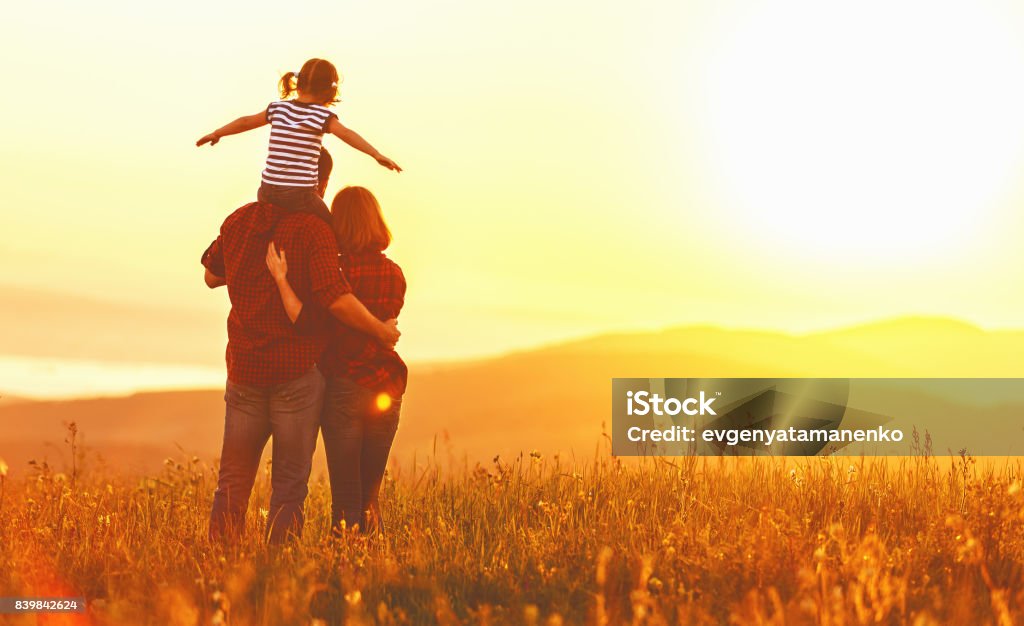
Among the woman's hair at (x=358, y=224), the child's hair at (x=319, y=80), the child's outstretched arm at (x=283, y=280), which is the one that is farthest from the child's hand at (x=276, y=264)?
the child's hair at (x=319, y=80)

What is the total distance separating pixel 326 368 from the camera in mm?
7020

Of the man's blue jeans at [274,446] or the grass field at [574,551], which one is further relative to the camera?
the man's blue jeans at [274,446]

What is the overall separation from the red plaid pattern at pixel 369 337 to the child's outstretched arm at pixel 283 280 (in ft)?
0.31

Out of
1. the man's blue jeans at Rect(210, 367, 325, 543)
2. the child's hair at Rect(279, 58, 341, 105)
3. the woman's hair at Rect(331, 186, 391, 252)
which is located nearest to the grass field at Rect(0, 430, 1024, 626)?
the man's blue jeans at Rect(210, 367, 325, 543)

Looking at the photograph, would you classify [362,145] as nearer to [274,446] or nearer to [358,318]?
[358,318]

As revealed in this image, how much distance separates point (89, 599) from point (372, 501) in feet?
6.17

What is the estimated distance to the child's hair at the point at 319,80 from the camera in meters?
7.12

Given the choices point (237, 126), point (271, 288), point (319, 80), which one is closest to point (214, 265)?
point (271, 288)

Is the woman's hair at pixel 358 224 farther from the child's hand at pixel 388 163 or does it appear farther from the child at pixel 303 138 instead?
the child's hand at pixel 388 163

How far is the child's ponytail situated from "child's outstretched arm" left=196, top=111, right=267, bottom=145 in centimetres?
20

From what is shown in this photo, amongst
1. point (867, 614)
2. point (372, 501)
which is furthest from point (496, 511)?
A: point (867, 614)

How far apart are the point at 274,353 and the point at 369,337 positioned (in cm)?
62

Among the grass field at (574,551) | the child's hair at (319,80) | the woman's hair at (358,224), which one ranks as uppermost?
the child's hair at (319,80)

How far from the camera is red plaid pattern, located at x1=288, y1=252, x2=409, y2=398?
22.9 ft
